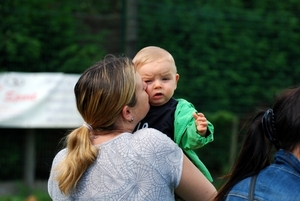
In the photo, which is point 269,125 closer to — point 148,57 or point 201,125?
point 201,125

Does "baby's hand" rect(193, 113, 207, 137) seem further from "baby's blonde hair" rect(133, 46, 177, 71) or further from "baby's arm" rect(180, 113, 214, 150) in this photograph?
"baby's blonde hair" rect(133, 46, 177, 71)

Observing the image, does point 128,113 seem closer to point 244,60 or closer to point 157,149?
point 157,149

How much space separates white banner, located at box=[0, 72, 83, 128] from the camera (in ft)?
23.4

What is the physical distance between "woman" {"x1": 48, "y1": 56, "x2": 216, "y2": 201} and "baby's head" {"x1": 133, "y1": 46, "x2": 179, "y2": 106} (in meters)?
0.30

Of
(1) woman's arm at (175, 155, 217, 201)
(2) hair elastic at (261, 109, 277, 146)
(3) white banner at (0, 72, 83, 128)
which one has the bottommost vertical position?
(3) white banner at (0, 72, 83, 128)

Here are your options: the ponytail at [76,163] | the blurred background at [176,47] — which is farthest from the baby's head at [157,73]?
the blurred background at [176,47]

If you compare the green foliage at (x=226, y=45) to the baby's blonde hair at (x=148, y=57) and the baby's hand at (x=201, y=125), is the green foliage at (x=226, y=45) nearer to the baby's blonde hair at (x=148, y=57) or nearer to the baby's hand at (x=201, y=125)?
the baby's blonde hair at (x=148, y=57)

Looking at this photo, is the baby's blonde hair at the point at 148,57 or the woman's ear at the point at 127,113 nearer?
the woman's ear at the point at 127,113

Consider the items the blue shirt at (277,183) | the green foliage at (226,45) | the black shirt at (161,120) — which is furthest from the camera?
the green foliage at (226,45)

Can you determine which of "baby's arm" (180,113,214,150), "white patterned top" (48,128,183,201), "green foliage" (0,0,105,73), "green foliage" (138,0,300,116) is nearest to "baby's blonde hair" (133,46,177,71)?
"baby's arm" (180,113,214,150)

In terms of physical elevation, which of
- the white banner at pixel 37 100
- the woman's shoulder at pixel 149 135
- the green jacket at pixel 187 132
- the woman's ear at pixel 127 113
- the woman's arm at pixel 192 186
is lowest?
the white banner at pixel 37 100

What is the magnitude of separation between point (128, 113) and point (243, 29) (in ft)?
19.7

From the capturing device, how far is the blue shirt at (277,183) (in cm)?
199

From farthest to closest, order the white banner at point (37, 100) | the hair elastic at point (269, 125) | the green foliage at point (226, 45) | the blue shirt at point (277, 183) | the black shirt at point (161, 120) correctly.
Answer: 1. the green foliage at point (226, 45)
2. the white banner at point (37, 100)
3. the black shirt at point (161, 120)
4. the hair elastic at point (269, 125)
5. the blue shirt at point (277, 183)
